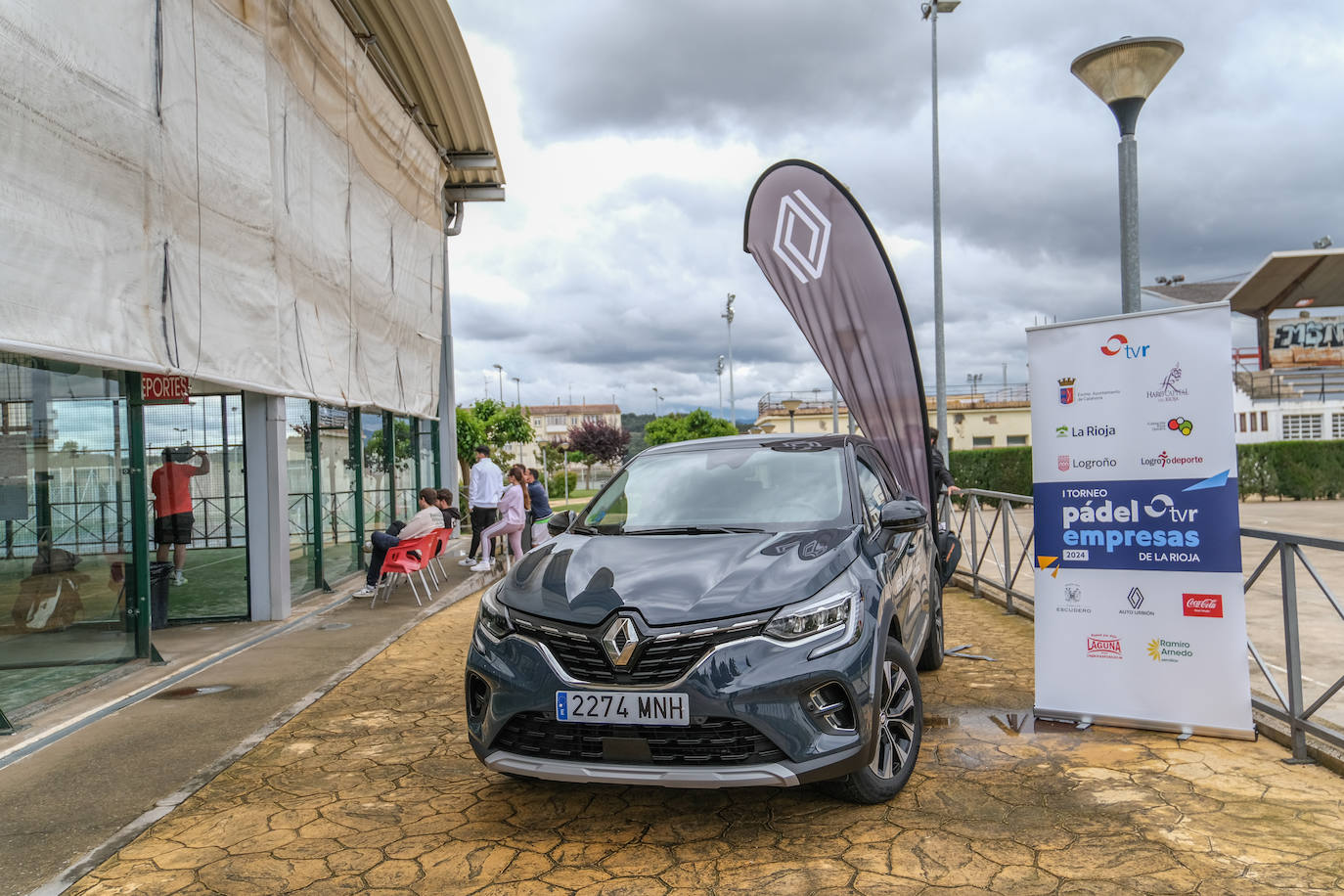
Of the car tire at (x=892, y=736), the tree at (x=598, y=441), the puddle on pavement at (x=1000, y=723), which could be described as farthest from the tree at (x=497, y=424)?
the tree at (x=598, y=441)

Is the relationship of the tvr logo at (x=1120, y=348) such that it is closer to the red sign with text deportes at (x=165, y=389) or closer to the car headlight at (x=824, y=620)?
the car headlight at (x=824, y=620)

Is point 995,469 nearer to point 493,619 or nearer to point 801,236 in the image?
point 801,236

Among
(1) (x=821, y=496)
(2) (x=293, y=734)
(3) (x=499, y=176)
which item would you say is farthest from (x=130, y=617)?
(3) (x=499, y=176)

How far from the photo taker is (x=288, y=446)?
10078 millimetres

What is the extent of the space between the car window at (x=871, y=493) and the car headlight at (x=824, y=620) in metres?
0.82

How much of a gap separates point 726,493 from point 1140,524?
2.22m

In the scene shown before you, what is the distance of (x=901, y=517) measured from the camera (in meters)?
4.36

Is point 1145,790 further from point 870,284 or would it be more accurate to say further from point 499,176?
point 499,176

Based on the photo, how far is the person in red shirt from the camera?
9023mm

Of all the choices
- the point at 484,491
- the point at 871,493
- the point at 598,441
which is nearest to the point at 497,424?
the point at 484,491

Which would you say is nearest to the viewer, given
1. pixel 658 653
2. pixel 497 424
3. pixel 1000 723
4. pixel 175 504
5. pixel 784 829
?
pixel 658 653

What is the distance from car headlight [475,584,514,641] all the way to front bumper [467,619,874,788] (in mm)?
259

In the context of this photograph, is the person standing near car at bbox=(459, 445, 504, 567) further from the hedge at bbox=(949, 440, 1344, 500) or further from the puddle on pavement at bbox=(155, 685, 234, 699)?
the hedge at bbox=(949, 440, 1344, 500)

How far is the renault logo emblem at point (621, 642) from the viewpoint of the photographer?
138 inches
